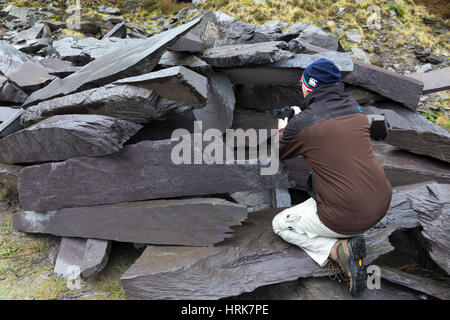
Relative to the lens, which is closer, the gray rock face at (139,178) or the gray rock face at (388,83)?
the gray rock face at (139,178)

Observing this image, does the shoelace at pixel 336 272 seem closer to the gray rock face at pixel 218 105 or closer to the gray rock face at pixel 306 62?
the gray rock face at pixel 218 105

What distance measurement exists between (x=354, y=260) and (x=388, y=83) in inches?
134

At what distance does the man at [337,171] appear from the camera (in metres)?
2.41

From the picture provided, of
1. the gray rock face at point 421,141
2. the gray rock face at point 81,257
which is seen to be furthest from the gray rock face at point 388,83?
the gray rock face at point 81,257

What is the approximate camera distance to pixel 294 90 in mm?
4637

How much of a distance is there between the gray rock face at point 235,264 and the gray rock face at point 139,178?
0.54 metres

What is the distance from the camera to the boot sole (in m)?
2.53

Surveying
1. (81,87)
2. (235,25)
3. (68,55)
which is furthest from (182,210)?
(68,55)

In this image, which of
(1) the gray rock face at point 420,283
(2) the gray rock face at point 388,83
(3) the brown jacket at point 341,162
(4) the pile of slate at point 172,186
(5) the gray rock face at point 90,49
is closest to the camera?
(3) the brown jacket at point 341,162

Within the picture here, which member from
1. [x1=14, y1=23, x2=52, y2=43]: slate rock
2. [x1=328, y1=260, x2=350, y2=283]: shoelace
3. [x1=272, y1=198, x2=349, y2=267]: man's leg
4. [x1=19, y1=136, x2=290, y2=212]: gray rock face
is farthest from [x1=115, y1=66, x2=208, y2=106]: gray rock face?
[x1=14, y1=23, x2=52, y2=43]: slate rock

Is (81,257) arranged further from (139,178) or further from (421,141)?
(421,141)

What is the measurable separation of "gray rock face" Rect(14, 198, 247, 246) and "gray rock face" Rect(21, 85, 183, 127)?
0.88 meters

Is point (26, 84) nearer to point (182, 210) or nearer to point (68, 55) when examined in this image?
point (68, 55)

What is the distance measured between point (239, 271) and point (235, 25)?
13.0 feet
